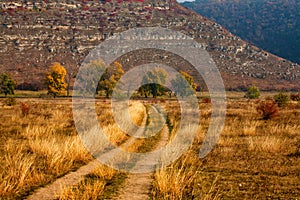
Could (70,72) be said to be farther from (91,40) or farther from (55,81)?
(55,81)

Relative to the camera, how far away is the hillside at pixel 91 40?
351ft

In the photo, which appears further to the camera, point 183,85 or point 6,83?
point 183,85

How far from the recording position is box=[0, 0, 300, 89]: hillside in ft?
351

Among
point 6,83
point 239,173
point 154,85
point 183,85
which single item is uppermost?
A: point 239,173

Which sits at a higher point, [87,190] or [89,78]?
[87,190]

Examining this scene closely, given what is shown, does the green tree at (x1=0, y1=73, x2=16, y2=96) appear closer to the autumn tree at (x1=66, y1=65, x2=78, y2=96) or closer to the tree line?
the tree line

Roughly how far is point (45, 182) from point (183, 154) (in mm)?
5101

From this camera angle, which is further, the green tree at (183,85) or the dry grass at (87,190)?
the green tree at (183,85)

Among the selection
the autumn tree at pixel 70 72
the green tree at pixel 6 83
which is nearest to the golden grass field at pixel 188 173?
the green tree at pixel 6 83

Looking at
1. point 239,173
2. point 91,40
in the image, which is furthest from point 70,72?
point 239,173

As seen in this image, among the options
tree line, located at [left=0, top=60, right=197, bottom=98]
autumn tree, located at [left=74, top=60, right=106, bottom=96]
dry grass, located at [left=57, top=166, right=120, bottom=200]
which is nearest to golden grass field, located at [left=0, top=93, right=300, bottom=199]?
dry grass, located at [left=57, top=166, right=120, bottom=200]

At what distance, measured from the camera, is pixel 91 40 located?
5094 inches

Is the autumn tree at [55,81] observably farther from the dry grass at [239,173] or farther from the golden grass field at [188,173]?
the dry grass at [239,173]

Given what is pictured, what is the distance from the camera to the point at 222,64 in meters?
122
